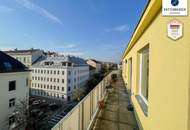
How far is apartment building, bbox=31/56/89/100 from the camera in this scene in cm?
3525

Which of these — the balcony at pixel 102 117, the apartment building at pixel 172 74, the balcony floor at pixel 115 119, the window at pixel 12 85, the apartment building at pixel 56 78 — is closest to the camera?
the apartment building at pixel 172 74

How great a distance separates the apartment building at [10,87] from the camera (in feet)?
51.6

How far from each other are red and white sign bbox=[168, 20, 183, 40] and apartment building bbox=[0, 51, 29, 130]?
16811mm

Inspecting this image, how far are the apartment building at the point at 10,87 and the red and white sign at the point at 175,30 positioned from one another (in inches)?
662

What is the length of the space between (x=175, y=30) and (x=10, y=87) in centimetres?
1805

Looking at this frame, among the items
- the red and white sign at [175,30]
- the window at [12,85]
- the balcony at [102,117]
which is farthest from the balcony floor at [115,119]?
the window at [12,85]

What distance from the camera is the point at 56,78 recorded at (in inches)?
1416

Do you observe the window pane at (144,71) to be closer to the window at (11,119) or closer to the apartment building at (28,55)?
the window at (11,119)

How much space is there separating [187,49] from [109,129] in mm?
2812

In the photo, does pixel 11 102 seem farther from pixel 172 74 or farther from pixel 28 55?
pixel 28 55

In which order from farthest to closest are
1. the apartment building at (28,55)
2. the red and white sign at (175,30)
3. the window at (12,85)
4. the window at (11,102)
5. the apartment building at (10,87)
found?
the apartment building at (28,55) < the window at (11,102) < the window at (12,85) < the apartment building at (10,87) < the red and white sign at (175,30)

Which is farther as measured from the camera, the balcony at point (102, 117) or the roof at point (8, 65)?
the roof at point (8, 65)

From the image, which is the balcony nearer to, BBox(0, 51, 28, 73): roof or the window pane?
the window pane

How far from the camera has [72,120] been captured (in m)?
2.55
